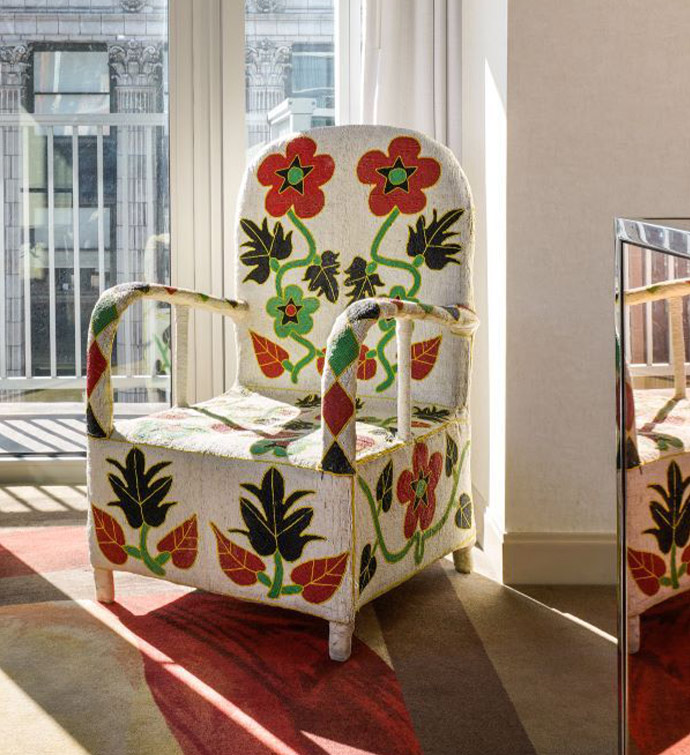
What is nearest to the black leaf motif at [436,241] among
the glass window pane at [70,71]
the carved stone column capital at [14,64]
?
the glass window pane at [70,71]

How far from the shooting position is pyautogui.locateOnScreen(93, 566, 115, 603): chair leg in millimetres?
1904

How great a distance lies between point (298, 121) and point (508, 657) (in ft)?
5.81

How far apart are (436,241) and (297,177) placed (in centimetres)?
36

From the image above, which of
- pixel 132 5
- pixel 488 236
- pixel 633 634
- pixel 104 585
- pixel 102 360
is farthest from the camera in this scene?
pixel 132 5

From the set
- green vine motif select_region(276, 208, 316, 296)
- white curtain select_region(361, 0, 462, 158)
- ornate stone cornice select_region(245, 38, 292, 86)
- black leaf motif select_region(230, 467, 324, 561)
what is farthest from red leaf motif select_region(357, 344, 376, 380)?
ornate stone cornice select_region(245, 38, 292, 86)

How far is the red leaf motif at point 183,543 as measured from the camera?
1.75 m

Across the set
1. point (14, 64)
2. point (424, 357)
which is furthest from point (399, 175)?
point (14, 64)

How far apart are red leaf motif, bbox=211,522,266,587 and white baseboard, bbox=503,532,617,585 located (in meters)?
0.64

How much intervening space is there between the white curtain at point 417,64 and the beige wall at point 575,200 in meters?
0.61

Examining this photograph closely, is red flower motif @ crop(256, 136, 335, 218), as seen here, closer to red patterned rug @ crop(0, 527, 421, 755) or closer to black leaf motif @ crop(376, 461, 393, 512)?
black leaf motif @ crop(376, 461, 393, 512)

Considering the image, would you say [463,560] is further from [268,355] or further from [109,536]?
[109,536]

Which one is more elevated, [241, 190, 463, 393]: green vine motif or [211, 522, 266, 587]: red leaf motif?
[241, 190, 463, 393]: green vine motif

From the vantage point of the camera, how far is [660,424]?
2.44 ft

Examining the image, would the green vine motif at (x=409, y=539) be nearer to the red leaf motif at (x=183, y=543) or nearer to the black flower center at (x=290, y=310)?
the red leaf motif at (x=183, y=543)
